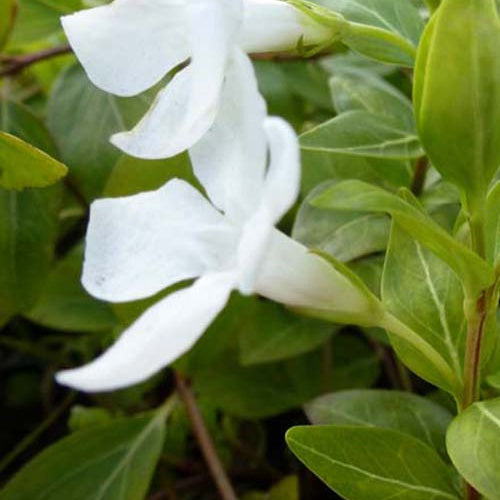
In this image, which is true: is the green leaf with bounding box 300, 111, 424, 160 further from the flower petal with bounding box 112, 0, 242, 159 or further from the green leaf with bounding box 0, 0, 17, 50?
the green leaf with bounding box 0, 0, 17, 50

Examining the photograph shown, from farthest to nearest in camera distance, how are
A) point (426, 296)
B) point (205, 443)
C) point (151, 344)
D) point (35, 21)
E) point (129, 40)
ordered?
point (35, 21)
point (205, 443)
point (426, 296)
point (129, 40)
point (151, 344)

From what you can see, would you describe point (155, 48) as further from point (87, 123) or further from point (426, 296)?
point (87, 123)

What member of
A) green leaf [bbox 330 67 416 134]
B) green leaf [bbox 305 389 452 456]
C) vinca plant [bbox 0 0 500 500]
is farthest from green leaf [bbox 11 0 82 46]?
green leaf [bbox 305 389 452 456]

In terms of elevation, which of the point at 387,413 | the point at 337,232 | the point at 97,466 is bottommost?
the point at 97,466

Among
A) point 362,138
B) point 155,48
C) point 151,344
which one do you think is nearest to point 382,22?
point 362,138

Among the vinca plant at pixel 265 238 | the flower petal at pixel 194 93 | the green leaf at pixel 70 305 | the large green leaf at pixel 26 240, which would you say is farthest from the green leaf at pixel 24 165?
the green leaf at pixel 70 305

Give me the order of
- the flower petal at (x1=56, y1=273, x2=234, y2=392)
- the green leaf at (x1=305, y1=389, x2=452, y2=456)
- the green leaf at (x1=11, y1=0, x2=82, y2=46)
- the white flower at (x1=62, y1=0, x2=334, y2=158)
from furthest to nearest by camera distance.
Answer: the green leaf at (x1=11, y1=0, x2=82, y2=46), the green leaf at (x1=305, y1=389, x2=452, y2=456), the white flower at (x1=62, y1=0, x2=334, y2=158), the flower petal at (x1=56, y1=273, x2=234, y2=392)
